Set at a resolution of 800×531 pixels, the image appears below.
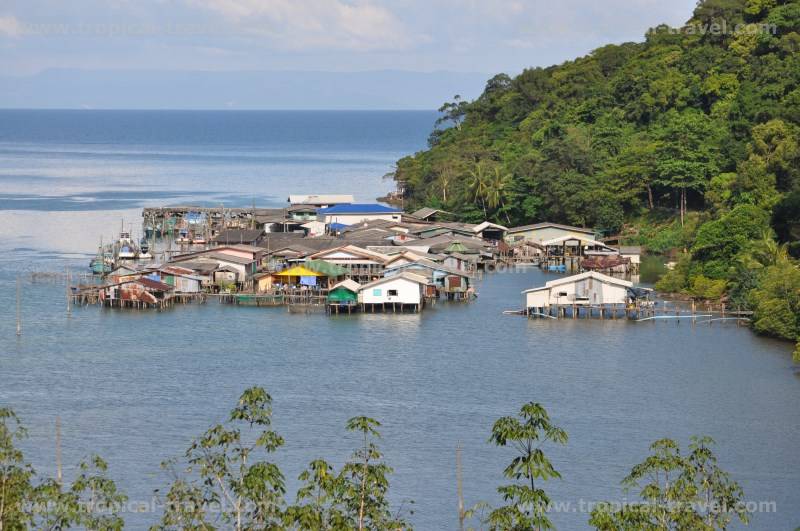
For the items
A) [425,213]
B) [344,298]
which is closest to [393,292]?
[344,298]

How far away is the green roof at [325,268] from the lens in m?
40.1

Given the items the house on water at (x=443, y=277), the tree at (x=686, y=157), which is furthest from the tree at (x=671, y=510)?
the tree at (x=686, y=157)

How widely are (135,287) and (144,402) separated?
38.4ft

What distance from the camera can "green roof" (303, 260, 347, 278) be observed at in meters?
40.1

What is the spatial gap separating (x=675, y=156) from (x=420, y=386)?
2571 centimetres

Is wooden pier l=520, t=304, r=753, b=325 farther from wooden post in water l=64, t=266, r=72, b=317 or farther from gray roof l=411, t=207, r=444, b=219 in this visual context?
gray roof l=411, t=207, r=444, b=219

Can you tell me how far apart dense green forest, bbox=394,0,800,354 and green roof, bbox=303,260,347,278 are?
9836mm

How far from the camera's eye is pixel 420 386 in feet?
94.0

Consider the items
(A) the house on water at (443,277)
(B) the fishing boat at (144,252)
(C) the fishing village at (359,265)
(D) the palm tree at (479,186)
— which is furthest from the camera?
(D) the palm tree at (479,186)

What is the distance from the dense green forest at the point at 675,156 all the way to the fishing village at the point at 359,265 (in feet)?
7.65

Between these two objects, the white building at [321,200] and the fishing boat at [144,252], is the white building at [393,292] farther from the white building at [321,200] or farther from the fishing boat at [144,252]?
the white building at [321,200]

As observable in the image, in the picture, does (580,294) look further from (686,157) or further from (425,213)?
(425,213)

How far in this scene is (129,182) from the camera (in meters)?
85.0

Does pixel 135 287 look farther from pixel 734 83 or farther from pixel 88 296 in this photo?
pixel 734 83
